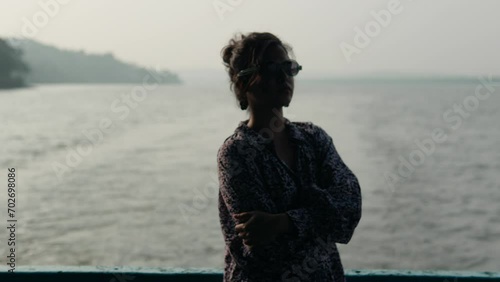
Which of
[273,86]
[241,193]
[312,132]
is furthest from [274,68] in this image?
[241,193]

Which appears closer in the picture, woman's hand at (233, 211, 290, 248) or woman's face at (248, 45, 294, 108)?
woman's hand at (233, 211, 290, 248)

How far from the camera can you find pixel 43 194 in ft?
53.7

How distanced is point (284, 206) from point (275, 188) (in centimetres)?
5

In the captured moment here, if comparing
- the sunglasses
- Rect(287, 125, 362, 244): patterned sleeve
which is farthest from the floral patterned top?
the sunglasses

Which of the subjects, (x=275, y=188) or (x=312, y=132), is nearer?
(x=275, y=188)

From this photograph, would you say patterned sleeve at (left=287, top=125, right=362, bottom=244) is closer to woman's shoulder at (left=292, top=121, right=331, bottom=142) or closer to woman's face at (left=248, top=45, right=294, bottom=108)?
woman's shoulder at (left=292, top=121, right=331, bottom=142)

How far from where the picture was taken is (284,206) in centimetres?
174

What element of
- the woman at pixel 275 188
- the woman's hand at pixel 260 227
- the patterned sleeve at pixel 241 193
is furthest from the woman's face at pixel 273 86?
the woman's hand at pixel 260 227

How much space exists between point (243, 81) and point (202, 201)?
1283cm

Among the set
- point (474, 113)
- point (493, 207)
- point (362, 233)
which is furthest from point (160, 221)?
point (474, 113)

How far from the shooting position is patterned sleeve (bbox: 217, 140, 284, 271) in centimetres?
171

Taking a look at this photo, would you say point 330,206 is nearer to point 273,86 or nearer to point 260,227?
point 260,227

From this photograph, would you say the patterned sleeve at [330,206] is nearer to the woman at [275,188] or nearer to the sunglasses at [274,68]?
the woman at [275,188]

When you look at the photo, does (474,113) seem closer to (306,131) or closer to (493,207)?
(493,207)
